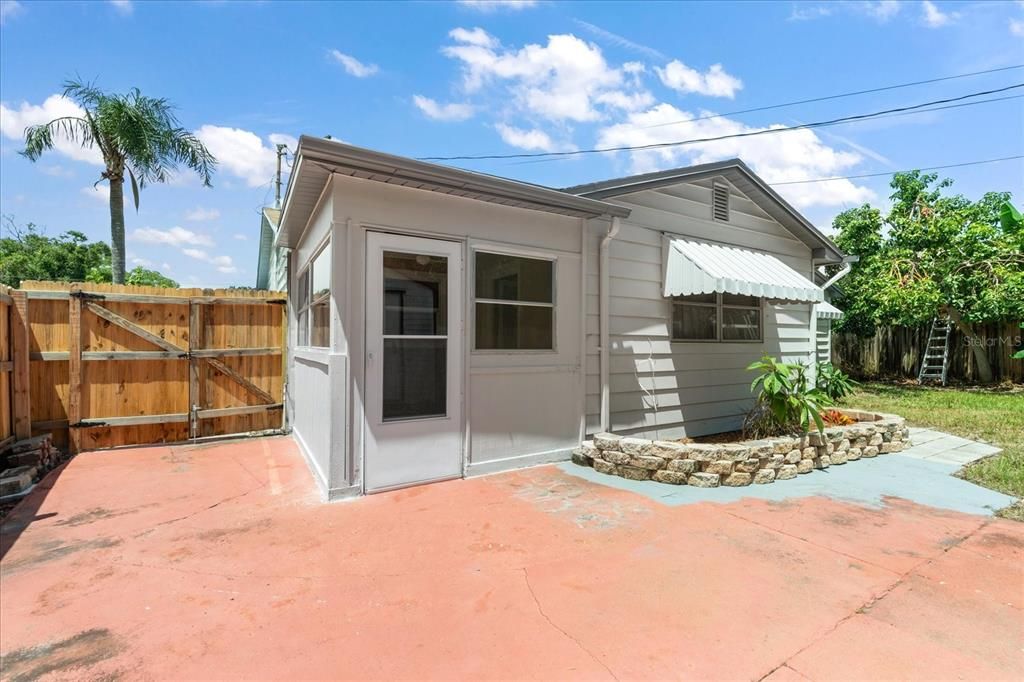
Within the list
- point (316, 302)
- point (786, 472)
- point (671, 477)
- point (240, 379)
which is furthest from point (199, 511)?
point (786, 472)

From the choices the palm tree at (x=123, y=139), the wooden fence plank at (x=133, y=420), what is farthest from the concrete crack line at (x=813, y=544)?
the palm tree at (x=123, y=139)

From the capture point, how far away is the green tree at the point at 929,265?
1131cm

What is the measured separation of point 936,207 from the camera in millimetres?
12875

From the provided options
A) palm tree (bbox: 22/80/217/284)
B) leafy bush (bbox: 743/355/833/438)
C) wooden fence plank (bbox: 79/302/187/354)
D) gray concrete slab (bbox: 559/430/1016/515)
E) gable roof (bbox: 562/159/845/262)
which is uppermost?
palm tree (bbox: 22/80/217/284)

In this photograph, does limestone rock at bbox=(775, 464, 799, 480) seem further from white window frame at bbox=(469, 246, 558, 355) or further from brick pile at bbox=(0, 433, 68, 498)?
brick pile at bbox=(0, 433, 68, 498)

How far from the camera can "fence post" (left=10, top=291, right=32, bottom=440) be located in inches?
213

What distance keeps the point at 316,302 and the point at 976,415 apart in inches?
442

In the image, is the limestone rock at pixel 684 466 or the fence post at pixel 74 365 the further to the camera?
the fence post at pixel 74 365

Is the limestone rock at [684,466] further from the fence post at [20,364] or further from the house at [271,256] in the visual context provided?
the fence post at [20,364]

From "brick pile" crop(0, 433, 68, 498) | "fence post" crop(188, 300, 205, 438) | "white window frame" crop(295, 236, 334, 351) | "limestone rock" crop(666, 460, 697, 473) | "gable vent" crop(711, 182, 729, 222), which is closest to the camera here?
"brick pile" crop(0, 433, 68, 498)

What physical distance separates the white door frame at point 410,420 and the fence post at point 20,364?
4.46 metres

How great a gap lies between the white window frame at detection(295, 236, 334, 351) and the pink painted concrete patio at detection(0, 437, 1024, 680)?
190 cm

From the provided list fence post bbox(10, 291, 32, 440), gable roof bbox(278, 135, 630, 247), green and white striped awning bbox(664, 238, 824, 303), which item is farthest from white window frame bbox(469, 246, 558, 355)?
fence post bbox(10, 291, 32, 440)

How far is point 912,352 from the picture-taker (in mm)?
14391
